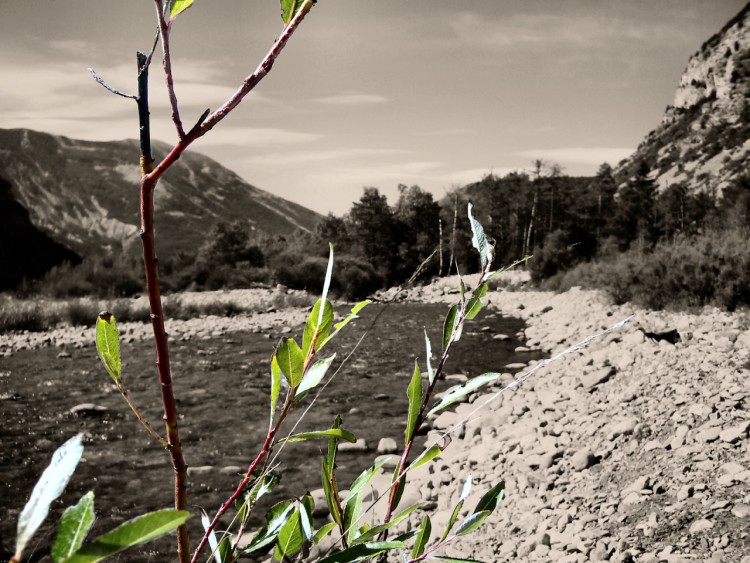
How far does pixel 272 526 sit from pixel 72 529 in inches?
14.9

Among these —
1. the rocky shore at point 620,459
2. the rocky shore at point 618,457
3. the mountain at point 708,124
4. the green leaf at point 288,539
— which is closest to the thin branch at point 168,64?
the green leaf at point 288,539

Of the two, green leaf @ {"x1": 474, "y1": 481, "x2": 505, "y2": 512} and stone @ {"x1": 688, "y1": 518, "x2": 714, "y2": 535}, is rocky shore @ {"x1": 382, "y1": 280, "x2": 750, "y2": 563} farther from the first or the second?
green leaf @ {"x1": 474, "y1": 481, "x2": 505, "y2": 512}

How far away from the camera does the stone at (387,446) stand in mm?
5465

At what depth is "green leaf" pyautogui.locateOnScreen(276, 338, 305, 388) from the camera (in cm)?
61

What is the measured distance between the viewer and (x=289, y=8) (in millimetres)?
528

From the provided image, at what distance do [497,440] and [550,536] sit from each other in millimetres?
2050

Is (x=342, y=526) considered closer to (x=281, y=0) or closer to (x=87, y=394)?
(x=281, y=0)

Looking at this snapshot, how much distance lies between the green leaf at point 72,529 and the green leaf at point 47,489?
0.6 inches

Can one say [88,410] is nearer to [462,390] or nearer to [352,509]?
[352,509]

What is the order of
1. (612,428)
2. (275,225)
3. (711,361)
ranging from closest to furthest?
1. (612,428)
2. (711,361)
3. (275,225)

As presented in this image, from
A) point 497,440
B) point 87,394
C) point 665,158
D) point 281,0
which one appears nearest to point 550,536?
point 497,440

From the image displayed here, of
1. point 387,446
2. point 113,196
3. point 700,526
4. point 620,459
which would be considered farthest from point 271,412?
point 113,196

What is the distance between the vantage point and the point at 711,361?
522 centimetres

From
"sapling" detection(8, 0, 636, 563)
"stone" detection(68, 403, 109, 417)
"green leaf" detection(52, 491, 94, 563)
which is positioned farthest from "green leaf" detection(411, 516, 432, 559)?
"stone" detection(68, 403, 109, 417)
